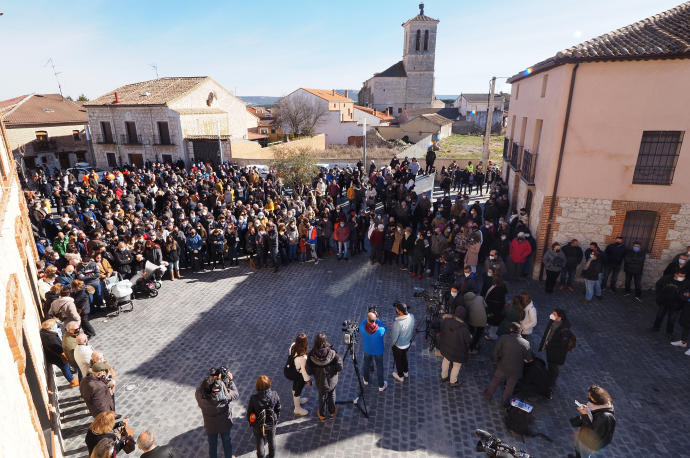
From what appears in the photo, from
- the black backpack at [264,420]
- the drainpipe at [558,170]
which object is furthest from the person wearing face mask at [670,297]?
the black backpack at [264,420]

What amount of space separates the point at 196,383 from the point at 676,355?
32.6 ft

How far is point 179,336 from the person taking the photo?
9023 millimetres

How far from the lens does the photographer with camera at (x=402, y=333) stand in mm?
6648

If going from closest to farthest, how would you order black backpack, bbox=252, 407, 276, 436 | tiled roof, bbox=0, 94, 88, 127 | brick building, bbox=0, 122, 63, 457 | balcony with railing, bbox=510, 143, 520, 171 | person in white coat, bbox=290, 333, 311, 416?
brick building, bbox=0, 122, 63, 457
black backpack, bbox=252, 407, 276, 436
person in white coat, bbox=290, 333, 311, 416
balcony with railing, bbox=510, 143, 520, 171
tiled roof, bbox=0, 94, 88, 127

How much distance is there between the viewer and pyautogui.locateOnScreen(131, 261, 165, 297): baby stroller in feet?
35.5

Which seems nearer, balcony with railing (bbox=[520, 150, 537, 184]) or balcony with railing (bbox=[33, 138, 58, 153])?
balcony with railing (bbox=[520, 150, 537, 184])

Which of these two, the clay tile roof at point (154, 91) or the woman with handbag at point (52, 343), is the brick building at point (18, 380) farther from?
the clay tile roof at point (154, 91)

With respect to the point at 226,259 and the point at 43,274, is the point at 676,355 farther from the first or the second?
the point at 43,274

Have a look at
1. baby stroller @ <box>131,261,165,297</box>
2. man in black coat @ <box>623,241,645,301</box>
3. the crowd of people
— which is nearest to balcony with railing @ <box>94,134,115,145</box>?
the crowd of people

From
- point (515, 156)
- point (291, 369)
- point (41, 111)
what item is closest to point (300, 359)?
point (291, 369)

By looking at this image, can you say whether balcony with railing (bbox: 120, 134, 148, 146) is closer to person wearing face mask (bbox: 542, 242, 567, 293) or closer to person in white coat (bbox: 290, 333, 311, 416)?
person in white coat (bbox: 290, 333, 311, 416)

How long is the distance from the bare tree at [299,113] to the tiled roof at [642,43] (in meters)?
37.5


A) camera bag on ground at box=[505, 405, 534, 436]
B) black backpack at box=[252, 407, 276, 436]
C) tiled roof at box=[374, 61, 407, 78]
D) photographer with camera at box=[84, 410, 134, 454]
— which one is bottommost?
camera bag on ground at box=[505, 405, 534, 436]

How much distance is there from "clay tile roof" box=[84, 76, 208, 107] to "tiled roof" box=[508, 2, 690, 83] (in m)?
28.0
